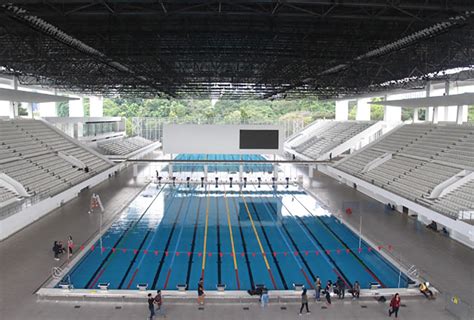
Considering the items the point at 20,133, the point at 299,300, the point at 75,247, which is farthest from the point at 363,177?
the point at 20,133

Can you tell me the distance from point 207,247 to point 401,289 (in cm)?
727

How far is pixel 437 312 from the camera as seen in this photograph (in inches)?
419

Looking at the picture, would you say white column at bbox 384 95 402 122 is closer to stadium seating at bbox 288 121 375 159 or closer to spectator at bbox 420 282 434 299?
stadium seating at bbox 288 121 375 159

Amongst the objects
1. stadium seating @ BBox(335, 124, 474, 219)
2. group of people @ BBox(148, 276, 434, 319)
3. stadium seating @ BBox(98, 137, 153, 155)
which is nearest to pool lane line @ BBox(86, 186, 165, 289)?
group of people @ BBox(148, 276, 434, 319)

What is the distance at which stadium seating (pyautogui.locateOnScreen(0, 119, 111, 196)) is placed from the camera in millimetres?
19391

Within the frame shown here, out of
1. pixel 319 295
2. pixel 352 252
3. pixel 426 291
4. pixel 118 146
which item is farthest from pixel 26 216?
pixel 118 146

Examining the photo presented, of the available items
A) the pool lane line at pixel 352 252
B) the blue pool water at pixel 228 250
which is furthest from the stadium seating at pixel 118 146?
the pool lane line at pixel 352 252

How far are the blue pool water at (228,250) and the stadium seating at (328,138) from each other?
50.0ft

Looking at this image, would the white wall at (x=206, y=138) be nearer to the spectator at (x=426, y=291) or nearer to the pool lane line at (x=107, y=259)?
the pool lane line at (x=107, y=259)

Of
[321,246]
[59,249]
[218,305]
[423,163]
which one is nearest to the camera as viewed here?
[218,305]

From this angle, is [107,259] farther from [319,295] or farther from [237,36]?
[237,36]

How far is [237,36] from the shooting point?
16.8 m

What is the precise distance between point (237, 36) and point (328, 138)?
1078 inches

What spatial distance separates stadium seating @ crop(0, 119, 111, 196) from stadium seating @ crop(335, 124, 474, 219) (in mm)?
16121
